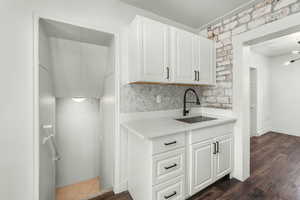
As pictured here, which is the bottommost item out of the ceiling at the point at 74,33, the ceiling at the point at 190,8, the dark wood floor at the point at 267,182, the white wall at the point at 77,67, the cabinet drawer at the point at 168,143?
the dark wood floor at the point at 267,182

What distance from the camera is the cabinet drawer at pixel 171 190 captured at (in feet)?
3.84

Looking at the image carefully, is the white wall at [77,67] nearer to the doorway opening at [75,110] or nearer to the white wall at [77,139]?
the doorway opening at [75,110]

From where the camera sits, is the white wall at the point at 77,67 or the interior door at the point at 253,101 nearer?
the white wall at the point at 77,67

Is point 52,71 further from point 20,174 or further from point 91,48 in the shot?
point 20,174

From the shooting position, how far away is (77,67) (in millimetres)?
1943

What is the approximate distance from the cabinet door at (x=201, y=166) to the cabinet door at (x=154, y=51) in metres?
0.96

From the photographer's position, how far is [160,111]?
1.95 m

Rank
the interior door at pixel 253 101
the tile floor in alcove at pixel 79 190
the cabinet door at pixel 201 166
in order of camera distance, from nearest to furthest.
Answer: the cabinet door at pixel 201 166 → the tile floor in alcove at pixel 79 190 → the interior door at pixel 253 101

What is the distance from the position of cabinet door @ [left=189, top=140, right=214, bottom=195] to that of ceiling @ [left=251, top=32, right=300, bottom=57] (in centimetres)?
264

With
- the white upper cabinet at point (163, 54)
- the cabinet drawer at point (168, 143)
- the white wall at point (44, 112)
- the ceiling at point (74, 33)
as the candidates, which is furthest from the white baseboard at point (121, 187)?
the ceiling at point (74, 33)

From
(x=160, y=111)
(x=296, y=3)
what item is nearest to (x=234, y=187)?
(x=160, y=111)

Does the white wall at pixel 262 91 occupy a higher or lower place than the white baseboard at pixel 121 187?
higher

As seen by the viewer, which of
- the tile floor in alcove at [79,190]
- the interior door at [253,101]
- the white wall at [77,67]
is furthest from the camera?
the interior door at [253,101]

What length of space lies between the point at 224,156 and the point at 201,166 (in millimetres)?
516
